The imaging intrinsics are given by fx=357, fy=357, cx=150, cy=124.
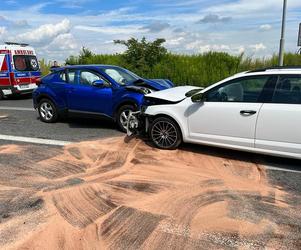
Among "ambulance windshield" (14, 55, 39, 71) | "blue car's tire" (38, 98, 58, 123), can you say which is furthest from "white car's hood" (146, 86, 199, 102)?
"ambulance windshield" (14, 55, 39, 71)

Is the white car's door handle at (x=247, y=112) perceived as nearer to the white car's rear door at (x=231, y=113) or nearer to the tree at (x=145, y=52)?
the white car's rear door at (x=231, y=113)

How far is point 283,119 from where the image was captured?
18.3ft

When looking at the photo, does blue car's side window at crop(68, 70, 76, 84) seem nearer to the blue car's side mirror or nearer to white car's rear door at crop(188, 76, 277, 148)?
the blue car's side mirror

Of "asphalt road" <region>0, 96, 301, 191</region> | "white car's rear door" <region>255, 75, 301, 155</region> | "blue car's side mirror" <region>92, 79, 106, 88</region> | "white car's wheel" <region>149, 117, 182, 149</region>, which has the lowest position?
"asphalt road" <region>0, 96, 301, 191</region>

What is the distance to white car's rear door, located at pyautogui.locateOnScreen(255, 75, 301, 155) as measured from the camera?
5512 mm

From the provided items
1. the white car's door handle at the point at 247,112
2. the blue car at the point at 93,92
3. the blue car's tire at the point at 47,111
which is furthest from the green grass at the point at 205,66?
the white car's door handle at the point at 247,112

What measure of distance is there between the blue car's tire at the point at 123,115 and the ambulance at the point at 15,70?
866 cm

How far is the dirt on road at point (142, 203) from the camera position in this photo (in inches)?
145

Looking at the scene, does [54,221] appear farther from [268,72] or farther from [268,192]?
[268,72]

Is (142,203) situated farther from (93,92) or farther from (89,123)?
(89,123)

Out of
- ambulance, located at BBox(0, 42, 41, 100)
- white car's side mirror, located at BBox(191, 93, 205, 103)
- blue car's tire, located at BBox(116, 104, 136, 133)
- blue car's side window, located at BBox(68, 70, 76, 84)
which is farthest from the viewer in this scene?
ambulance, located at BBox(0, 42, 41, 100)

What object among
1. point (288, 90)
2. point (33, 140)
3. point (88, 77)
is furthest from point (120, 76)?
point (288, 90)

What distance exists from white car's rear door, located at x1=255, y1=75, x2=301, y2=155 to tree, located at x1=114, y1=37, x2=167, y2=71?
44.7 ft

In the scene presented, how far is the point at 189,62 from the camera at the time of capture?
18219 millimetres
